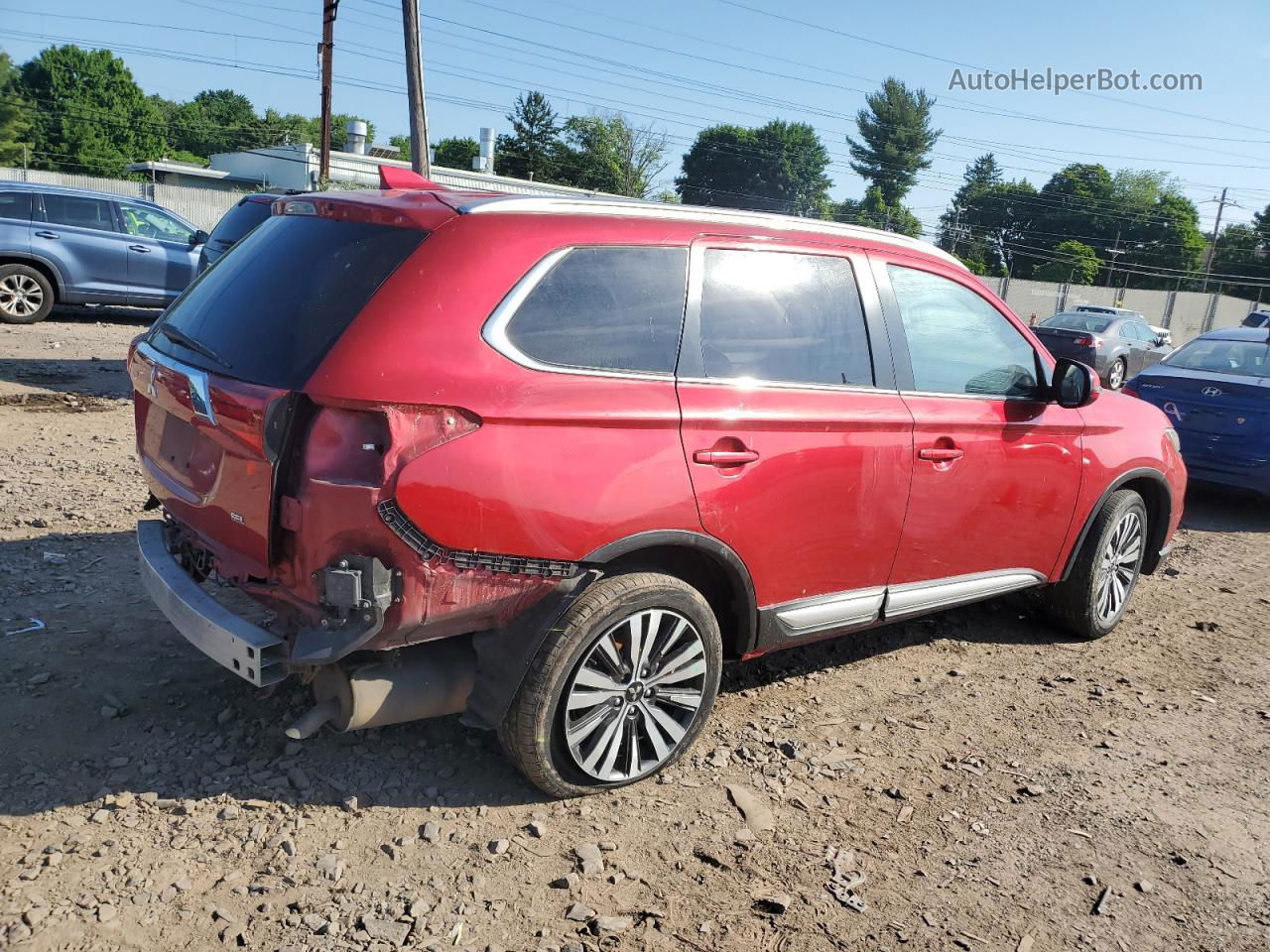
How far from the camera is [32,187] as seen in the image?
41.0 ft

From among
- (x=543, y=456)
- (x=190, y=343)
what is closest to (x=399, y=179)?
(x=190, y=343)

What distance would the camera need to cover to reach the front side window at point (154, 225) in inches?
524

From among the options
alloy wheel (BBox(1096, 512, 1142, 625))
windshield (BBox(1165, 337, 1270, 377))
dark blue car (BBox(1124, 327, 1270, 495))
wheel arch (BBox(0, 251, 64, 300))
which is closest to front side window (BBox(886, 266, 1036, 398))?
alloy wheel (BBox(1096, 512, 1142, 625))

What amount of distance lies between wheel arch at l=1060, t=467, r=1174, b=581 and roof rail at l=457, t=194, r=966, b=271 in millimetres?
1621

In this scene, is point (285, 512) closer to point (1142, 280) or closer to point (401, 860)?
point (401, 860)

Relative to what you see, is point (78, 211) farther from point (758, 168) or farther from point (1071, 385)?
point (758, 168)

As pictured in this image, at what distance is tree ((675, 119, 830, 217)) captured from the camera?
95.6 metres

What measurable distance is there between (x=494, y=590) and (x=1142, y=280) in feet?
314

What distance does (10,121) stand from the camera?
212ft

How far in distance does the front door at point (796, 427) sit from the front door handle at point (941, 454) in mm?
87

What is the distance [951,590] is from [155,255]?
1245 cm

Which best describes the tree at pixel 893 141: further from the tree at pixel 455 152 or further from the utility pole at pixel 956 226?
the tree at pixel 455 152

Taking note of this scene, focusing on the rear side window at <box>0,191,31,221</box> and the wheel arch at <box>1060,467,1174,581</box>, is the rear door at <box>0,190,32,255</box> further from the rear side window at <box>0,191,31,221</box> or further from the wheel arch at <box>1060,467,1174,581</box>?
the wheel arch at <box>1060,467,1174,581</box>

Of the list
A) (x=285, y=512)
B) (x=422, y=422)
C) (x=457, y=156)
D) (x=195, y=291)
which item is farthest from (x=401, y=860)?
(x=457, y=156)
